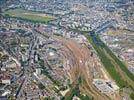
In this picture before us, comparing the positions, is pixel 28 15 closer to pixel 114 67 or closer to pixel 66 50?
pixel 66 50

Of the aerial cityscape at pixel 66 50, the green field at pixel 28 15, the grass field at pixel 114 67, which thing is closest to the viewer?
the aerial cityscape at pixel 66 50

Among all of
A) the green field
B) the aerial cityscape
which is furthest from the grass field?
the green field

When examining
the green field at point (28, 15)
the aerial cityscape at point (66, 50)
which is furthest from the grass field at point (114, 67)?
the green field at point (28, 15)

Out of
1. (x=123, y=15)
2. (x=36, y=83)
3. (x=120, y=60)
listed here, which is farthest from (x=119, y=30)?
(x=36, y=83)

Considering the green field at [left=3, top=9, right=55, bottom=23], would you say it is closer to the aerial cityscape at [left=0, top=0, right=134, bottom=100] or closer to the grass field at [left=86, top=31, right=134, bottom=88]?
the aerial cityscape at [left=0, top=0, right=134, bottom=100]

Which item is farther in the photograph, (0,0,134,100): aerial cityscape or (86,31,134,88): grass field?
(86,31,134,88): grass field

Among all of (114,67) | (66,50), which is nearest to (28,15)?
(66,50)

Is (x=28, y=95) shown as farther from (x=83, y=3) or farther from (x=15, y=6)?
(x=83, y=3)

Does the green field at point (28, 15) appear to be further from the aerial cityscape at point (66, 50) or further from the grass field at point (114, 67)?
the grass field at point (114, 67)

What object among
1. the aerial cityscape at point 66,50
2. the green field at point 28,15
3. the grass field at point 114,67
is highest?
the green field at point 28,15
